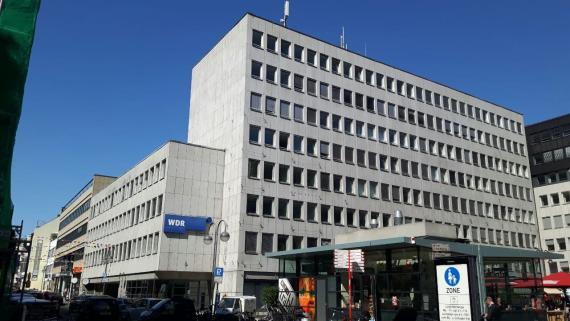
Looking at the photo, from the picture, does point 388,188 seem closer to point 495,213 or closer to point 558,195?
point 495,213

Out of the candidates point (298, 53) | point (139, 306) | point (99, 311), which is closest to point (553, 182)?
point (298, 53)

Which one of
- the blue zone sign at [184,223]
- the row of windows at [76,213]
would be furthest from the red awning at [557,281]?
the row of windows at [76,213]

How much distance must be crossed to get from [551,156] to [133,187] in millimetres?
61731

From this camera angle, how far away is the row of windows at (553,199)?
2923 inches

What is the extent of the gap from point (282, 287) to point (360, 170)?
26219 mm

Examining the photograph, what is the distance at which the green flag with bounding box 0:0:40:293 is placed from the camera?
49.5 ft

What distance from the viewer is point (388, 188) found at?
57.0 meters

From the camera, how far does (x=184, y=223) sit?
46.8 metres

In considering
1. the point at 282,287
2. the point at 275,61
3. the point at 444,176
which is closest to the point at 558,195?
the point at 444,176

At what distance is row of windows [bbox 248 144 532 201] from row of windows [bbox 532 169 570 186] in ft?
18.9

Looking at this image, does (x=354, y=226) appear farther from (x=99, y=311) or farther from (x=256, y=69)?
(x=99, y=311)

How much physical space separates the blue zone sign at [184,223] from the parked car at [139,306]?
44.4 ft

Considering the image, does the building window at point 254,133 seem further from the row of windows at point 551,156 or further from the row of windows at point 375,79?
the row of windows at point 551,156

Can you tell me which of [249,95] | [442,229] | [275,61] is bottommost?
[442,229]
